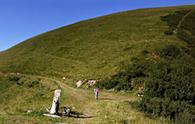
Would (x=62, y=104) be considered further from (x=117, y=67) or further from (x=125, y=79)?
(x=117, y=67)

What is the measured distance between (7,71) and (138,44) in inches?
878

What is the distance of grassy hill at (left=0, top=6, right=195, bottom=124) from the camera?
2509 centimetres

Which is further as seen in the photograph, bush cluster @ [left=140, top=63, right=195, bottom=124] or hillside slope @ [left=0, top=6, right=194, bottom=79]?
hillside slope @ [left=0, top=6, right=194, bottom=79]

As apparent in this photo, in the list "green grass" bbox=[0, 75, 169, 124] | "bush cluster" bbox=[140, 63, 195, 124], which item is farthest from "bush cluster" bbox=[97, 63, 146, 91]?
"bush cluster" bbox=[140, 63, 195, 124]

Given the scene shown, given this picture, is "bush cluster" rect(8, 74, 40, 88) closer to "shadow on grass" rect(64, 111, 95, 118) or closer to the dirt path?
the dirt path

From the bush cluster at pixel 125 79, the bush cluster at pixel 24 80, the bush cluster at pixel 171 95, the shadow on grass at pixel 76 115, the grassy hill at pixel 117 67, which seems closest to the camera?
the shadow on grass at pixel 76 115

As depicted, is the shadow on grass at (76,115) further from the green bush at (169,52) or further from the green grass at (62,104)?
the green bush at (169,52)

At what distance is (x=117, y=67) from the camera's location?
49.1 meters

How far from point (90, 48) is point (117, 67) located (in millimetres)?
15653

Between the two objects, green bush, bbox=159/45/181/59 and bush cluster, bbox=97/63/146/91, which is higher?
green bush, bbox=159/45/181/59

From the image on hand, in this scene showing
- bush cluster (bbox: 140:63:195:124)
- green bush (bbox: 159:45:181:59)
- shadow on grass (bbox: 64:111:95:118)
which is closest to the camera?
shadow on grass (bbox: 64:111:95:118)

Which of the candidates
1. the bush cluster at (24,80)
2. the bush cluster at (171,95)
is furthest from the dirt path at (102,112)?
the bush cluster at (24,80)

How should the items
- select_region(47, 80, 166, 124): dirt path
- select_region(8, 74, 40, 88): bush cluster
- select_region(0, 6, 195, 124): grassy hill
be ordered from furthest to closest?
select_region(8, 74, 40, 88): bush cluster < select_region(0, 6, 195, 124): grassy hill < select_region(47, 80, 166, 124): dirt path

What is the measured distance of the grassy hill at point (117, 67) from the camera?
25.1 meters
